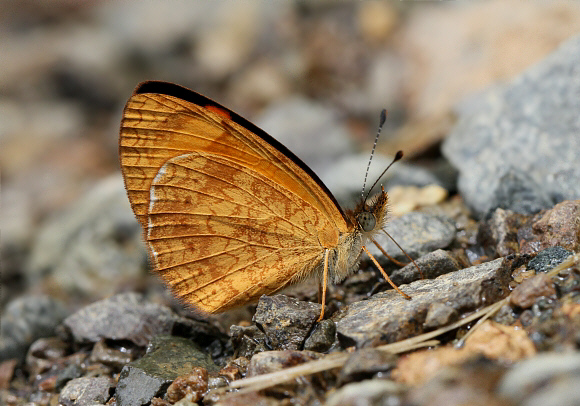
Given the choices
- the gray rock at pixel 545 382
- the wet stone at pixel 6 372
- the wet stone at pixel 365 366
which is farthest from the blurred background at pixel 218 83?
the gray rock at pixel 545 382

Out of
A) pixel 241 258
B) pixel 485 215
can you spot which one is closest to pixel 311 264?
pixel 241 258

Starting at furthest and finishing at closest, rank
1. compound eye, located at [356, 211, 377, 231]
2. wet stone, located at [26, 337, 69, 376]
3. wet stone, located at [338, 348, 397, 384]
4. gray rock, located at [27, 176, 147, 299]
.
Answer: gray rock, located at [27, 176, 147, 299] → wet stone, located at [26, 337, 69, 376] → compound eye, located at [356, 211, 377, 231] → wet stone, located at [338, 348, 397, 384]

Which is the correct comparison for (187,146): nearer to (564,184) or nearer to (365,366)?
(365,366)

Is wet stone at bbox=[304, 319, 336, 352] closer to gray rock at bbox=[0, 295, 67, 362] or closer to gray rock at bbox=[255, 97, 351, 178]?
gray rock at bbox=[0, 295, 67, 362]

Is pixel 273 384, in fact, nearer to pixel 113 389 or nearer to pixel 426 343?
pixel 426 343

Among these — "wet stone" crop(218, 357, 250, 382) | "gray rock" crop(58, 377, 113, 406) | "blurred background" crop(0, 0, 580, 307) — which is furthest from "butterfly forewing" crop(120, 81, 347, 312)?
"blurred background" crop(0, 0, 580, 307)

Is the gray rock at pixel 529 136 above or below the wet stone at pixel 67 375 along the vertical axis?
above

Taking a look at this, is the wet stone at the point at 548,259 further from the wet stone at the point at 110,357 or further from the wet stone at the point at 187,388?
the wet stone at the point at 110,357
